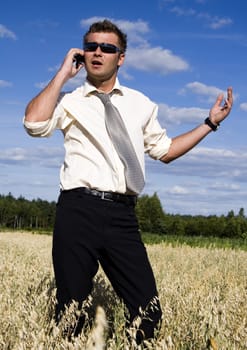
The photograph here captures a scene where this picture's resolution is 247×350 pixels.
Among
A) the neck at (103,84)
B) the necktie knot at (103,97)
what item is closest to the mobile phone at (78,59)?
the neck at (103,84)

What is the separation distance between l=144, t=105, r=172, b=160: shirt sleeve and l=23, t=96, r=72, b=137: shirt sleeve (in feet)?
2.08

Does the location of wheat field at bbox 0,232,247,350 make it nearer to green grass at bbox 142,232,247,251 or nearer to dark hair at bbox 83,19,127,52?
dark hair at bbox 83,19,127,52

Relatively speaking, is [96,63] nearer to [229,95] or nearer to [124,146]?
[124,146]


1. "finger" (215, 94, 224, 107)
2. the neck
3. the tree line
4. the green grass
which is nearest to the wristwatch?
"finger" (215, 94, 224, 107)

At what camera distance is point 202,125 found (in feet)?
15.5

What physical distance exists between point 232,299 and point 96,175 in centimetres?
117

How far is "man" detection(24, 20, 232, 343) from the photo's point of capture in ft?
12.7

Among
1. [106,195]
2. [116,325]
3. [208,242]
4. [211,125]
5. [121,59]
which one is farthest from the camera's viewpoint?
[208,242]

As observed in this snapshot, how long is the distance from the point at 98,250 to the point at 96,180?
46cm

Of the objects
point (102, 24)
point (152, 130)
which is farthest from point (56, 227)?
point (102, 24)

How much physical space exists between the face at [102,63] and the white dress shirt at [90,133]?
60 millimetres

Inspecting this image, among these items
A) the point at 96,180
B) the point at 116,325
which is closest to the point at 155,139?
the point at 96,180

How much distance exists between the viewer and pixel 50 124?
3.97 meters

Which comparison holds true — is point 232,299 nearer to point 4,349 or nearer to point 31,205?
point 4,349
